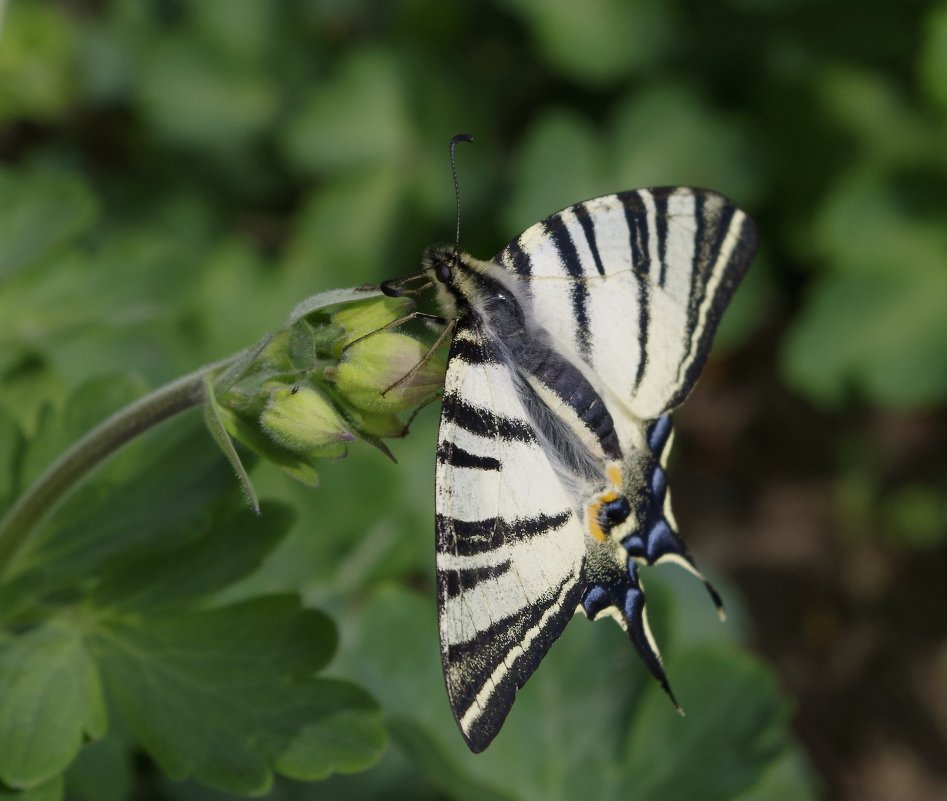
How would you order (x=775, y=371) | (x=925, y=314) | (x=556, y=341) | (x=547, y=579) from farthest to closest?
(x=775, y=371) → (x=925, y=314) → (x=556, y=341) → (x=547, y=579)

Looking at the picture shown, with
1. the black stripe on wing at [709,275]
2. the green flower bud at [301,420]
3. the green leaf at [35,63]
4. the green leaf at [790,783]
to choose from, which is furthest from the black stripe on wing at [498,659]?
the green leaf at [35,63]

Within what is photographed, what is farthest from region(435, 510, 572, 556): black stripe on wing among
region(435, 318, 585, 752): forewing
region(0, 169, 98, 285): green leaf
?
region(0, 169, 98, 285): green leaf

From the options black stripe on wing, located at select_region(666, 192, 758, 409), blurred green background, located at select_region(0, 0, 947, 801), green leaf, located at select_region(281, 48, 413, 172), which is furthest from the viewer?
green leaf, located at select_region(281, 48, 413, 172)

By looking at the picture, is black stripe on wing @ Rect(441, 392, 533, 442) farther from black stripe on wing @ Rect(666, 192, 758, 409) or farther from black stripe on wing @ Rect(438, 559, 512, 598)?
black stripe on wing @ Rect(666, 192, 758, 409)

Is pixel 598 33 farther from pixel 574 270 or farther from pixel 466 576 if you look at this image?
pixel 466 576

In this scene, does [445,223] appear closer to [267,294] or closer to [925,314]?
[267,294]

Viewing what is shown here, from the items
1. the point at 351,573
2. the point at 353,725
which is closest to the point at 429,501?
the point at 351,573
